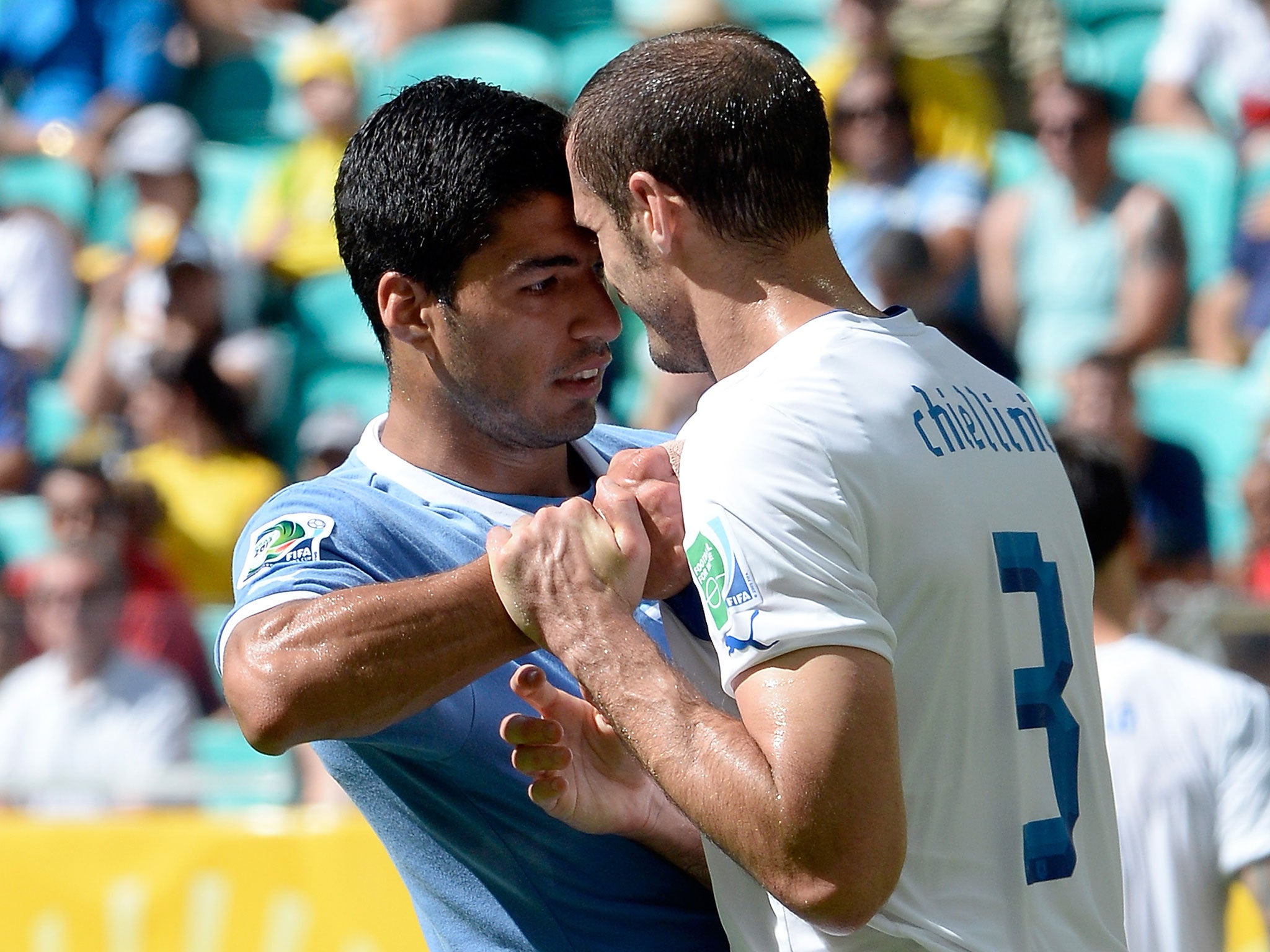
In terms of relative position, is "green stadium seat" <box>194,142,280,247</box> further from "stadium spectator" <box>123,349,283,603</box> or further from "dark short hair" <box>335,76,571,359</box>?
"dark short hair" <box>335,76,571,359</box>

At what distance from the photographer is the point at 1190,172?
650 cm

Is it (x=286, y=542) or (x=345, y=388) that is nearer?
(x=286, y=542)

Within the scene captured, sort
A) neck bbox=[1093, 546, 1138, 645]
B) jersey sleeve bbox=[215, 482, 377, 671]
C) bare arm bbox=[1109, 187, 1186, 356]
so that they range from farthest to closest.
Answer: bare arm bbox=[1109, 187, 1186, 356]
neck bbox=[1093, 546, 1138, 645]
jersey sleeve bbox=[215, 482, 377, 671]

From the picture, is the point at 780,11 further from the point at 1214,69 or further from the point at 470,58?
the point at 1214,69

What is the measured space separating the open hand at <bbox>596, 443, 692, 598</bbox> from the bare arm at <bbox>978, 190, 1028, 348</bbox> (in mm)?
4406

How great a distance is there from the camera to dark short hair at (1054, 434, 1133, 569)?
3480 mm

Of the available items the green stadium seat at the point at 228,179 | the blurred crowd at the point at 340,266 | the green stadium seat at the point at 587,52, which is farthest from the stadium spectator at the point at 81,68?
the green stadium seat at the point at 587,52

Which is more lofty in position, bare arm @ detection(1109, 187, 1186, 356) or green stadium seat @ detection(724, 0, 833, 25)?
green stadium seat @ detection(724, 0, 833, 25)

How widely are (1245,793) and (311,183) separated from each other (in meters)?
5.52

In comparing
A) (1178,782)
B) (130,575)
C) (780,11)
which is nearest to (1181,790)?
(1178,782)

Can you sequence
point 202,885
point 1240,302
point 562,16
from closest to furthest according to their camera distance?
point 202,885, point 1240,302, point 562,16

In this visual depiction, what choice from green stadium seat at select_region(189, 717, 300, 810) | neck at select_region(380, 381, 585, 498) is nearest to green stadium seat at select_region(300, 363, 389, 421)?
green stadium seat at select_region(189, 717, 300, 810)

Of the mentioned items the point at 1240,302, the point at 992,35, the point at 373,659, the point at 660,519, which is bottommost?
the point at 1240,302

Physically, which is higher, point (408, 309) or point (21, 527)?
point (408, 309)
